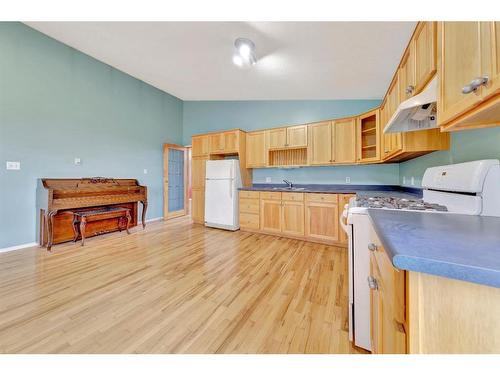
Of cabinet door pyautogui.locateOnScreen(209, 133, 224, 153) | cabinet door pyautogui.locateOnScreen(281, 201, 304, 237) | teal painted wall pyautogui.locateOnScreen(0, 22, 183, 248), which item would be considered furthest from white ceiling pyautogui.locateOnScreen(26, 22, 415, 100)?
cabinet door pyautogui.locateOnScreen(281, 201, 304, 237)

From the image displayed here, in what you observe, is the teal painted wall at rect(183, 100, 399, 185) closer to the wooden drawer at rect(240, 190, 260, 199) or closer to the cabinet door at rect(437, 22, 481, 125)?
the wooden drawer at rect(240, 190, 260, 199)

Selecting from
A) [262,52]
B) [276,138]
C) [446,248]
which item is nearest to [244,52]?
[262,52]

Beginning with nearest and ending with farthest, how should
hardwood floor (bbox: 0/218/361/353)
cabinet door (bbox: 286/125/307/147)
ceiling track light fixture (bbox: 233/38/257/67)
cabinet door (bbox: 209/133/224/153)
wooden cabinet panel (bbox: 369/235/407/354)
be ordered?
1. wooden cabinet panel (bbox: 369/235/407/354)
2. hardwood floor (bbox: 0/218/361/353)
3. ceiling track light fixture (bbox: 233/38/257/67)
4. cabinet door (bbox: 286/125/307/147)
5. cabinet door (bbox: 209/133/224/153)

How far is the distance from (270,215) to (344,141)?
176cm

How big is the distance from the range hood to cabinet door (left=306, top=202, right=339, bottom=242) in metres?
1.61

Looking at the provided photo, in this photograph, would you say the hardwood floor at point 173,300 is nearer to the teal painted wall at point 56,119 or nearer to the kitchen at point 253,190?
the kitchen at point 253,190

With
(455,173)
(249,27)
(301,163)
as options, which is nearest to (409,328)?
(455,173)

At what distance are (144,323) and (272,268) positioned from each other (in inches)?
51.7

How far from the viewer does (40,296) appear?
171 centimetres

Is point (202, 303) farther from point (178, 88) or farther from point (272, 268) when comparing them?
point (178, 88)

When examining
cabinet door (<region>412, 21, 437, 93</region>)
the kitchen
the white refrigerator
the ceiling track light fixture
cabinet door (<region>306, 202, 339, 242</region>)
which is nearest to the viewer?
the kitchen

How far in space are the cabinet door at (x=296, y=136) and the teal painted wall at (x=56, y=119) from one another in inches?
125

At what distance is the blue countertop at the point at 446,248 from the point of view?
16.3 inches

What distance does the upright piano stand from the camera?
2.85 metres
